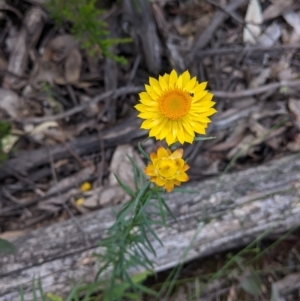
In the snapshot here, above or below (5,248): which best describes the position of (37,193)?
above

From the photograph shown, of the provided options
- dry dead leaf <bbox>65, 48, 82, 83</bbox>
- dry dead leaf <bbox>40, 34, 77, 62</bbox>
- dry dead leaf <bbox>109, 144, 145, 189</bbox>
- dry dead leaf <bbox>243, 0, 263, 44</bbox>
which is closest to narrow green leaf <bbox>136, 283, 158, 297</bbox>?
dry dead leaf <bbox>109, 144, 145, 189</bbox>

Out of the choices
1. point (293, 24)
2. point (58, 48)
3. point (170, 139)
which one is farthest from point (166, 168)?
point (293, 24)

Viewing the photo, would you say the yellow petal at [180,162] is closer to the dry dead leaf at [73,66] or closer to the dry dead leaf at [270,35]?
the dry dead leaf at [73,66]

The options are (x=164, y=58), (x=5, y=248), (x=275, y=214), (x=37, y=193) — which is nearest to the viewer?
(x=5, y=248)

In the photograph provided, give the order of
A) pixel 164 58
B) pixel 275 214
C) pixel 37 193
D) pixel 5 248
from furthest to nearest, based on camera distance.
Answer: pixel 164 58 < pixel 37 193 < pixel 275 214 < pixel 5 248

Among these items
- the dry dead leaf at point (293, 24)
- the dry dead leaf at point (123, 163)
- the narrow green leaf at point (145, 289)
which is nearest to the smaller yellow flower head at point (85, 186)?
the dry dead leaf at point (123, 163)

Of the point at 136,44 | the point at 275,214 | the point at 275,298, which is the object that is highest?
the point at 136,44

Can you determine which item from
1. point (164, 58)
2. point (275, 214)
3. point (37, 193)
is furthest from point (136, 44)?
point (275, 214)

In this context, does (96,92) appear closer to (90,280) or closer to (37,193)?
(37,193)
